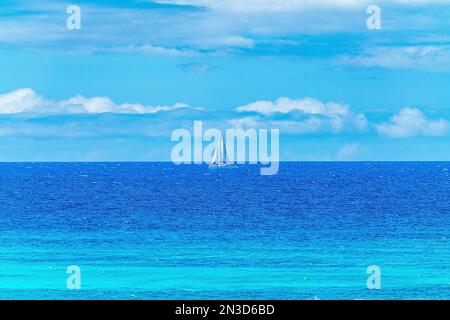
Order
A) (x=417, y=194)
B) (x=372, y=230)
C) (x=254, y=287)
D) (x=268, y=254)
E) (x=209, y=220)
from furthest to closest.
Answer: (x=417, y=194), (x=209, y=220), (x=372, y=230), (x=268, y=254), (x=254, y=287)

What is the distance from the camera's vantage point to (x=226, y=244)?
282 ft

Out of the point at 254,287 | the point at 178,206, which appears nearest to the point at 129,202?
the point at 178,206

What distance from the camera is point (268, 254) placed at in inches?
3118

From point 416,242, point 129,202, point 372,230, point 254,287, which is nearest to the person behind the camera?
point 254,287

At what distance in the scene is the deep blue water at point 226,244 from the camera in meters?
59.9

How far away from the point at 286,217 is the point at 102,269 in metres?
48.6

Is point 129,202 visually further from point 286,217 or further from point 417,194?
point 417,194

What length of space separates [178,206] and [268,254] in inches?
2169

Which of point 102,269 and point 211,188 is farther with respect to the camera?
point 211,188

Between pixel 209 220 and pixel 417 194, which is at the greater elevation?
pixel 417 194

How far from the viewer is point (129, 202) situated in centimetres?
14400

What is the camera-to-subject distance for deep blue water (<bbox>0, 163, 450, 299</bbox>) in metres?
59.9
